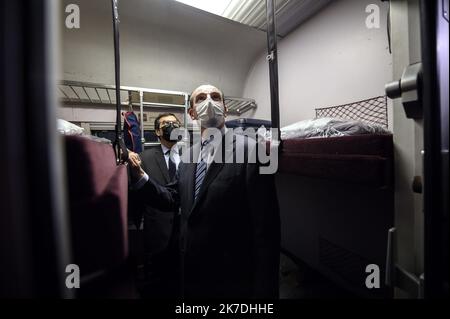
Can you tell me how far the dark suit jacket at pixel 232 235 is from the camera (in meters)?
0.60

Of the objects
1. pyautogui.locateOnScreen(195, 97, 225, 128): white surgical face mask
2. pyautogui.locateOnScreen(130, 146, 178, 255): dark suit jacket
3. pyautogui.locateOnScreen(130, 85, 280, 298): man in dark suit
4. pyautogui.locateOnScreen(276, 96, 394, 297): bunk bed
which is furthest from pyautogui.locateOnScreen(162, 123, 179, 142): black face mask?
pyautogui.locateOnScreen(276, 96, 394, 297): bunk bed

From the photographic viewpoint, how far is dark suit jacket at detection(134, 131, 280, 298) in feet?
1.96

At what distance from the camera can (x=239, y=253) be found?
0.63 meters

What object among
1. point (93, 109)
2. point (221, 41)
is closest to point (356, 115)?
point (221, 41)

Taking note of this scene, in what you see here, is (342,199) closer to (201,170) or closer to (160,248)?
(201,170)

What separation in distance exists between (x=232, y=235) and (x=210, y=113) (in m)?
0.53

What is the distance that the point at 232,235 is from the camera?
0.64 metres

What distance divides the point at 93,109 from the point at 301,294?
7.49 feet

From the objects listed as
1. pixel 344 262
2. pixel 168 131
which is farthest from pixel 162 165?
pixel 344 262

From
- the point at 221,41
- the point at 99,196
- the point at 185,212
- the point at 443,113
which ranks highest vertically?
the point at 221,41

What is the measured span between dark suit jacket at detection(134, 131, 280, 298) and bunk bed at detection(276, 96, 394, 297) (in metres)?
0.20

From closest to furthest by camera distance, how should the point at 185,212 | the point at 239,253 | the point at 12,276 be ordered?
1. the point at 12,276
2. the point at 239,253
3. the point at 185,212

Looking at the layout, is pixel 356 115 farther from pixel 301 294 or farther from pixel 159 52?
pixel 159 52
